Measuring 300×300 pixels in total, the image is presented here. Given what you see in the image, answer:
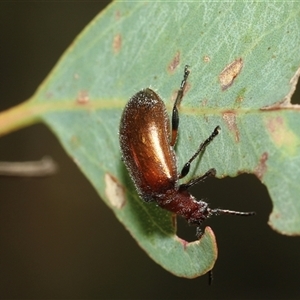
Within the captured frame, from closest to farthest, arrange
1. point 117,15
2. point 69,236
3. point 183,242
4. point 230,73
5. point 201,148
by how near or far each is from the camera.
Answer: point 230,73, point 201,148, point 183,242, point 117,15, point 69,236

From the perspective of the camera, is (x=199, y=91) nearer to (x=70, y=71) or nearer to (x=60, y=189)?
(x=70, y=71)

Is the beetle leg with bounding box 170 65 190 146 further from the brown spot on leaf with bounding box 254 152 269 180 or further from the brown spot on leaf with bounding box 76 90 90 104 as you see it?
the brown spot on leaf with bounding box 76 90 90 104

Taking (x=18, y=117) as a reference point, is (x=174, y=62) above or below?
below

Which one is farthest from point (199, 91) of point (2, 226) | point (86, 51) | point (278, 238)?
point (2, 226)

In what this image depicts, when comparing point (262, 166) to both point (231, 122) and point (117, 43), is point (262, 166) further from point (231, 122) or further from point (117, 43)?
point (117, 43)

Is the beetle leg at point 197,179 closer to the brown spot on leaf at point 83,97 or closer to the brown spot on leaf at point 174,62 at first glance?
the brown spot on leaf at point 174,62

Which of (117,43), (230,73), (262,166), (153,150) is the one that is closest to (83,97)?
(117,43)

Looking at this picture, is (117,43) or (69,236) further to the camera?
(69,236)
